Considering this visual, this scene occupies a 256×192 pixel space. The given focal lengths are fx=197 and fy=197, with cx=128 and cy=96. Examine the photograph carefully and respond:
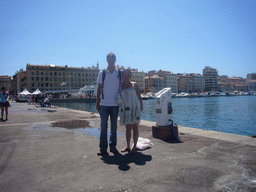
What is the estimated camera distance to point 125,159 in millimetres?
3666

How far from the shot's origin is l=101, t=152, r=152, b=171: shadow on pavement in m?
3.38

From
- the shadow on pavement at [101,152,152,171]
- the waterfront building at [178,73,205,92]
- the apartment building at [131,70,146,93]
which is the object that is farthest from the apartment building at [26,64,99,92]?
the shadow on pavement at [101,152,152,171]

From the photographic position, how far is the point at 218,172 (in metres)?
2.95

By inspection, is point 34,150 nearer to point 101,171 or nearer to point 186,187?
point 101,171

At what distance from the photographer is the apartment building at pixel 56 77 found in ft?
335

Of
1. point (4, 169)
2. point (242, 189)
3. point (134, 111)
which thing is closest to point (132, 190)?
point (242, 189)

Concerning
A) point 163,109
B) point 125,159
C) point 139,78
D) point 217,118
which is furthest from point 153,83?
point 125,159

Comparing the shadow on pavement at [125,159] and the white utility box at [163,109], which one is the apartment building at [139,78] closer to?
the white utility box at [163,109]

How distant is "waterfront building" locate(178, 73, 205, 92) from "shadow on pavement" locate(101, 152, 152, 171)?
170 meters

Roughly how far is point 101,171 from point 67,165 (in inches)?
26.4

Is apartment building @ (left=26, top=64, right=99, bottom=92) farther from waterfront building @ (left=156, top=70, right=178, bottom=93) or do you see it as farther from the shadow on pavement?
the shadow on pavement

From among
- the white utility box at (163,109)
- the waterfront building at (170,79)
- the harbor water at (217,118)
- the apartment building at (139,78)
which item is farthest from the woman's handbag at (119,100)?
the waterfront building at (170,79)

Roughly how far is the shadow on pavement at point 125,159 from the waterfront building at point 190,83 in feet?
558

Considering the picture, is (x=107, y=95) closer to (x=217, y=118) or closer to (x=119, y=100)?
(x=119, y=100)
